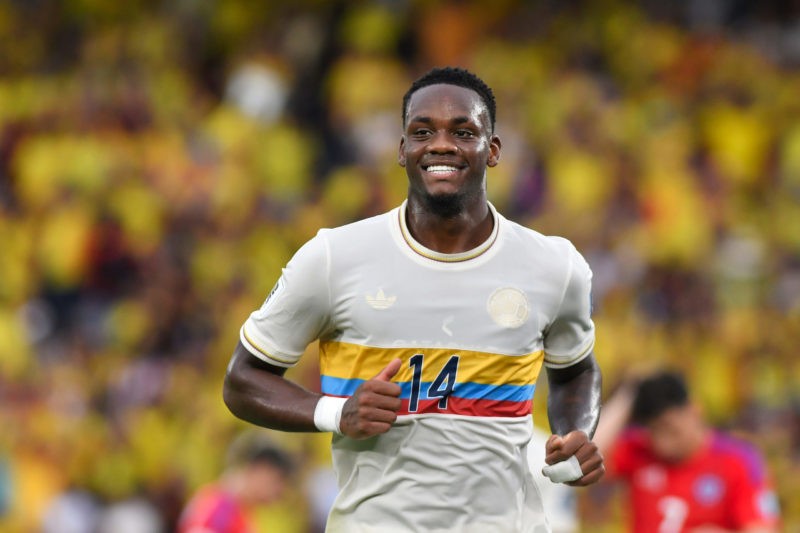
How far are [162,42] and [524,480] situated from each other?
32.7 ft

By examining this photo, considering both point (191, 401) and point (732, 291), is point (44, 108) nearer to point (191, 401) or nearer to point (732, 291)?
point (191, 401)

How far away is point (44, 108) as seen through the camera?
12.6 meters

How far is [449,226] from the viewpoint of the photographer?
396cm

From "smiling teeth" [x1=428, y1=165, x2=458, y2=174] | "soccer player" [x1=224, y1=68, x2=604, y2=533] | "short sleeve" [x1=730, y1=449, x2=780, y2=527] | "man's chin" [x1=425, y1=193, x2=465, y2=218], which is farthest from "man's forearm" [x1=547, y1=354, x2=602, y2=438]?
"short sleeve" [x1=730, y1=449, x2=780, y2=527]

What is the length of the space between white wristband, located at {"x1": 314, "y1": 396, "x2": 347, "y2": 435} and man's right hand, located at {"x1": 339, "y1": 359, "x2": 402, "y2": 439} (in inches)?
3.0

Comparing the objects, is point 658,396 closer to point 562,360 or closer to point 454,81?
point 562,360

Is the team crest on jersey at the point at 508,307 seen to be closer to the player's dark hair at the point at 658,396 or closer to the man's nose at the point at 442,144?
the man's nose at the point at 442,144

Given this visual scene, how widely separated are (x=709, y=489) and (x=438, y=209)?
319 centimetres

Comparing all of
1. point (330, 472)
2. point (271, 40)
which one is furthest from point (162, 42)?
point (330, 472)

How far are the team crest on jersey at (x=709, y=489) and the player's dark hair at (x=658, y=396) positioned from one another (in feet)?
1.26

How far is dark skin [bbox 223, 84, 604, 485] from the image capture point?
383cm

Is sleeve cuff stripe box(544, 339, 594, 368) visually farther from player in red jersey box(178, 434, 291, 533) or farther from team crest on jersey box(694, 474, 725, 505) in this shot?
player in red jersey box(178, 434, 291, 533)

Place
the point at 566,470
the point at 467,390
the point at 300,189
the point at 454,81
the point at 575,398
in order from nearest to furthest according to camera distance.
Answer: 1. the point at 566,470
2. the point at 467,390
3. the point at 454,81
4. the point at 575,398
5. the point at 300,189

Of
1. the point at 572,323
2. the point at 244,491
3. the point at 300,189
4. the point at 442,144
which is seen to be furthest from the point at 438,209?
the point at 300,189
